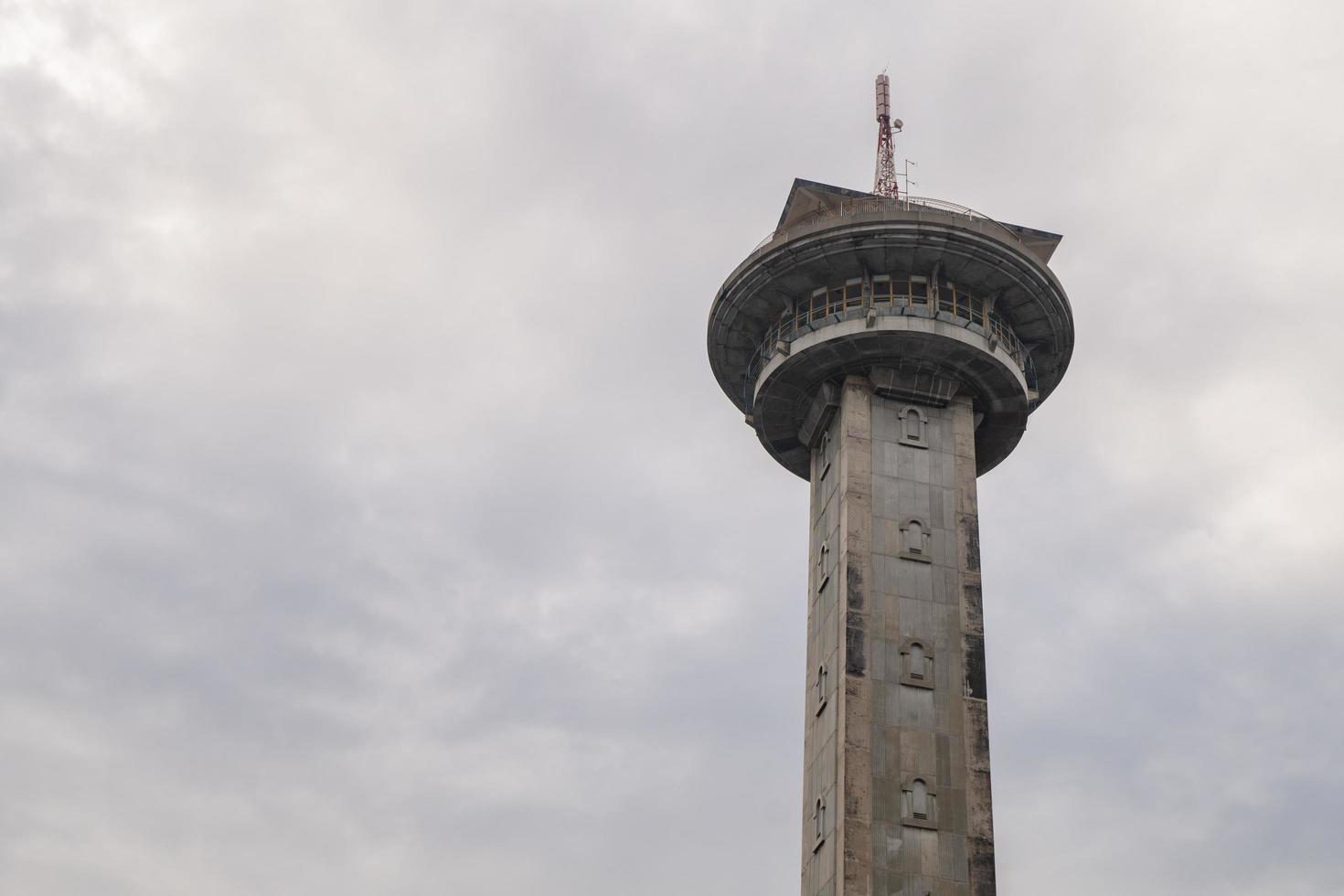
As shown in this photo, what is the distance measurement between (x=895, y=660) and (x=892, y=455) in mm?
10171

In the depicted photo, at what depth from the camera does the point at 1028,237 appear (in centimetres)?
7125

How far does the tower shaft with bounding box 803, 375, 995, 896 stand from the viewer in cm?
5481

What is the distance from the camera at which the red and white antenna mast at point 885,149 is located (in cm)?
7681

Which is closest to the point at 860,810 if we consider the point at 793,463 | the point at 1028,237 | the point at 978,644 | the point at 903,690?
the point at 903,690

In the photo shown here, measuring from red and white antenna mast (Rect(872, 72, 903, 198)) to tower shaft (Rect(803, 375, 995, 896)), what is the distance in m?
15.5

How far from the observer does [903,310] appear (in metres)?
64.7

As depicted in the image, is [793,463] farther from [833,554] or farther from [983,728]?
[983,728]

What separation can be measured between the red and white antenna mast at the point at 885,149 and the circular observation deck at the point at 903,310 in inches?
284

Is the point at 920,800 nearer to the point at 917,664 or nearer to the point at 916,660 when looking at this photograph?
the point at 917,664

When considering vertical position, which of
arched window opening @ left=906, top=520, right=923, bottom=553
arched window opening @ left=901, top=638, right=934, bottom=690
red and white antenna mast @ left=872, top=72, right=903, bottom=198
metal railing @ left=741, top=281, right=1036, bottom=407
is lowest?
arched window opening @ left=901, top=638, right=934, bottom=690

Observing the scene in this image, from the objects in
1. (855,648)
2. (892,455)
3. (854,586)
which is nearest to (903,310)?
(892,455)

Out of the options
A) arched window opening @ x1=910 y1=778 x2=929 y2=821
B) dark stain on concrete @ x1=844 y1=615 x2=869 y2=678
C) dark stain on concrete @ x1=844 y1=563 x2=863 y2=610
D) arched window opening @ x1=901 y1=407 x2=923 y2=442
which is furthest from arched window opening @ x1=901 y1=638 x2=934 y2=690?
arched window opening @ x1=901 y1=407 x2=923 y2=442

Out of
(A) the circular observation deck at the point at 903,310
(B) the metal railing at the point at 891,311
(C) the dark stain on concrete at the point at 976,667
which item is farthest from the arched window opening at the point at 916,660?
(B) the metal railing at the point at 891,311

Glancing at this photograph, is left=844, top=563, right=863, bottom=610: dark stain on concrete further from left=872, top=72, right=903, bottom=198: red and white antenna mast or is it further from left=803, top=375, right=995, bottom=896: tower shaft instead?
left=872, top=72, right=903, bottom=198: red and white antenna mast
